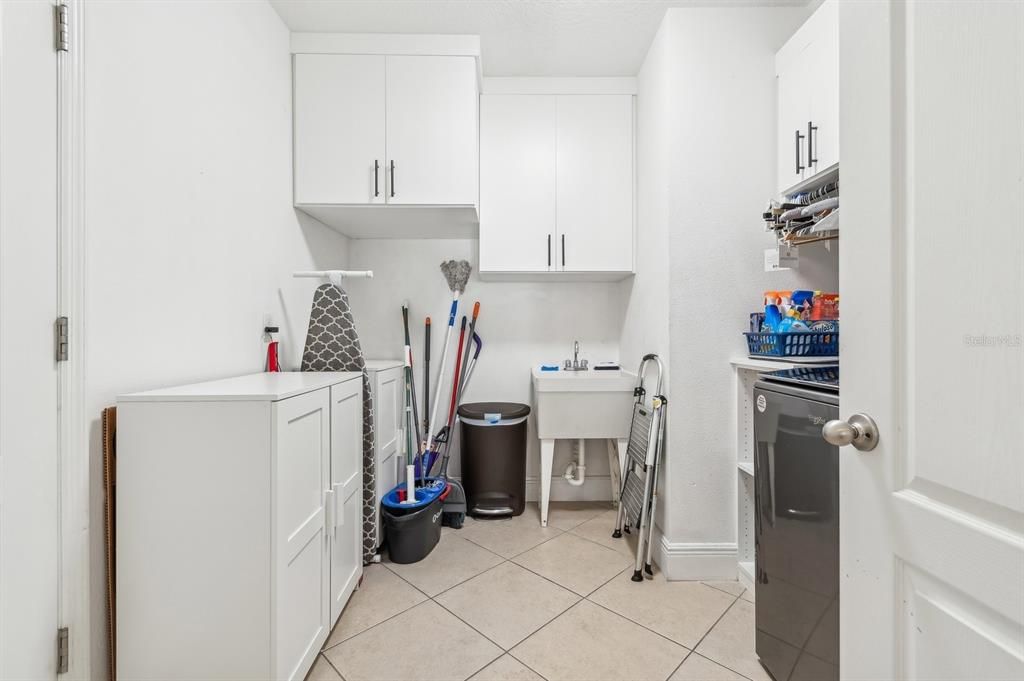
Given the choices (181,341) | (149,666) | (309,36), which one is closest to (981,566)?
(149,666)

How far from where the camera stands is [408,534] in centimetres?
191

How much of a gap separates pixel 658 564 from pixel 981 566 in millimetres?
1672

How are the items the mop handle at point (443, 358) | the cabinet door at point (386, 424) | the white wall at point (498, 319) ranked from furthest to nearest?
the white wall at point (498, 319) < the mop handle at point (443, 358) < the cabinet door at point (386, 424)

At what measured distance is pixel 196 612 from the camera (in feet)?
3.34

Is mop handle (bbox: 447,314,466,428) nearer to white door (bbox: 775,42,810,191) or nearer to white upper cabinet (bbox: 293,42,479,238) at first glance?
white upper cabinet (bbox: 293,42,479,238)

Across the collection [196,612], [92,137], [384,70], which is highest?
[384,70]

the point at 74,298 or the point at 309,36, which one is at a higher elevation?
the point at 309,36

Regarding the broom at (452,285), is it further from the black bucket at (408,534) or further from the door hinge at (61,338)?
the door hinge at (61,338)

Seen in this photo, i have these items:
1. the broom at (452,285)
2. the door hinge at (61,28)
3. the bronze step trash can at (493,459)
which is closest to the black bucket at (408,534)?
the bronze step trash can at (493,459)

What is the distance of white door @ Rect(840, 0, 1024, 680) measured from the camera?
18.2 inches

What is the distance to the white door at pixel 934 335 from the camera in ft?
1.52

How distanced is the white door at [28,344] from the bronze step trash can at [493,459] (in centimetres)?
169

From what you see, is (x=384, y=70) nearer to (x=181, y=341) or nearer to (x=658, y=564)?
(x=181, y=341)

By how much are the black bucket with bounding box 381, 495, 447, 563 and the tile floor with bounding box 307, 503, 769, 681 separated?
0.05m
